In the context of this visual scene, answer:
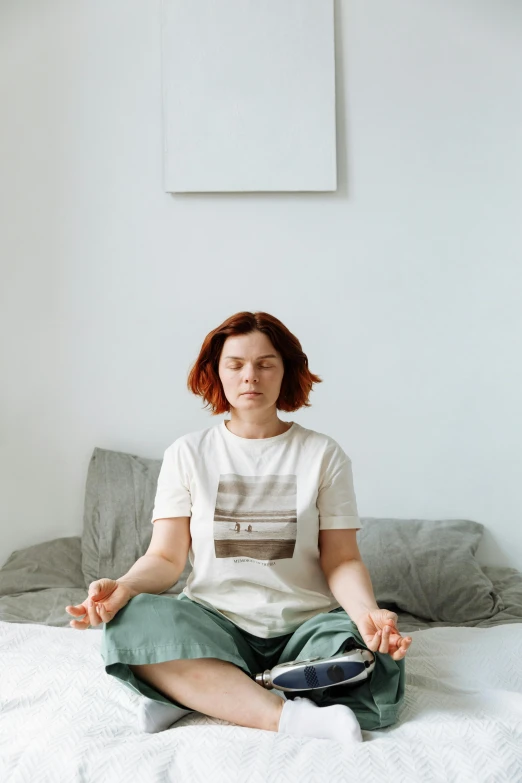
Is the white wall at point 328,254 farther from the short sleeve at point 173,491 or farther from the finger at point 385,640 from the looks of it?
the finger at point 385,640

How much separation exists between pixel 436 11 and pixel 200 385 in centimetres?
141

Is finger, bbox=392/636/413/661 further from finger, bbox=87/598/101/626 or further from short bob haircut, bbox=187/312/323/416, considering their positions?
short bob haircut, bbox=187/312/323/416

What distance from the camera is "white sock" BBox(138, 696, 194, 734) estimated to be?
1193mm

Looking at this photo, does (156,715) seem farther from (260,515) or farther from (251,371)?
(251,371)

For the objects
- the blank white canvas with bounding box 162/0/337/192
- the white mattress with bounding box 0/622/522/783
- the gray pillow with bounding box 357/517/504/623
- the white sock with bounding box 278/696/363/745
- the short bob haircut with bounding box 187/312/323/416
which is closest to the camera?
the white mattress with bounding box 0/622/522/783

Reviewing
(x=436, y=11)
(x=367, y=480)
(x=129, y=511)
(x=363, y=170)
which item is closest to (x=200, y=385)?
(x=129, y=511)

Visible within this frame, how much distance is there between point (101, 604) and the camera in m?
1.22

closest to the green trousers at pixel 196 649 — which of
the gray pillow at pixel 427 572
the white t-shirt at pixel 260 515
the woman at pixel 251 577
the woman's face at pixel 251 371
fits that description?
the woman at pixel 251 577

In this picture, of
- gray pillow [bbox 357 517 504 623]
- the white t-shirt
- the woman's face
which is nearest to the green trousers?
the white t-shirt

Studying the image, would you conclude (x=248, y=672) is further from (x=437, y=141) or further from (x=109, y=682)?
(x=437, y=141)

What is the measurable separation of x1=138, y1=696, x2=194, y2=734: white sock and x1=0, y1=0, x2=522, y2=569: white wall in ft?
3.77

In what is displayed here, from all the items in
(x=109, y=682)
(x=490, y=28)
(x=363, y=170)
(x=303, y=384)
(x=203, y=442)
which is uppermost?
(x=490, y=28)

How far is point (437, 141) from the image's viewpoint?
7.48 ft

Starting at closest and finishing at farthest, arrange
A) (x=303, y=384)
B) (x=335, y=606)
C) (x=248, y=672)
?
(x=248, y=672)
(x=335, y=606)
(x=303, y=384)
